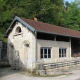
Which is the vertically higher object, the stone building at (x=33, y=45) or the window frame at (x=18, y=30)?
the window frame at (x=18, y=30)

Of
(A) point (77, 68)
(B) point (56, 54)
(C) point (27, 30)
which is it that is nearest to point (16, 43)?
(C) point (27, 30)

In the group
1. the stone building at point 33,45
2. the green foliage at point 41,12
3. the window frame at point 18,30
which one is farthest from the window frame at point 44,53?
the green foliage at point 41,12

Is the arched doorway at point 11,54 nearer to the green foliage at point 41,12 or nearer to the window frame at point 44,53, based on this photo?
the window frame at point 44,53

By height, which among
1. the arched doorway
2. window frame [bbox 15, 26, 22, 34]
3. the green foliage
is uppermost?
the green foliage

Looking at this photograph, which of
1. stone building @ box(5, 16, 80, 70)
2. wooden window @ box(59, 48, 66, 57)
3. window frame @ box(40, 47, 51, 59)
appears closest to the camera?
stone building @ box(5, 16, 80, 70)

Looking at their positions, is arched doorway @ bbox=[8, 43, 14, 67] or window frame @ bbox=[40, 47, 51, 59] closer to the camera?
window frame @ bbox=[40, 47, 51, 59]

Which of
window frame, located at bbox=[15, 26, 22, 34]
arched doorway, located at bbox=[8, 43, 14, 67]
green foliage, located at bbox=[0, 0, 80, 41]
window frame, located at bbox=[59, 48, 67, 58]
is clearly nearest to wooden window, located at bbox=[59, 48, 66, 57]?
window frame, located at bbox=[59, 48, 67, 58]

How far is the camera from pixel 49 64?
1770 centimetres

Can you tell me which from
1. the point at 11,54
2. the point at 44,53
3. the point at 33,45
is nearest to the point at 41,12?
the point at 11,54

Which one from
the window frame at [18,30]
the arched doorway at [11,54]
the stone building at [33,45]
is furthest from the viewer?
the arched doorway at [11,54]

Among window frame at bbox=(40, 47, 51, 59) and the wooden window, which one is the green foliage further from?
window frame at bbox=(40, 47, 51, 59)

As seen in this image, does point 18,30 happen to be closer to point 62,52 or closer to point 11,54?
point 11,54

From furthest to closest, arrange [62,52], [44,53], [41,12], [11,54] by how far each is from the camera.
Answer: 1. [41,12]
2. [11,54]
3. [62,52]
4. [44,53]

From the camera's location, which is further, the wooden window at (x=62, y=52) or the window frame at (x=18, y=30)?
the wooden window at (x=62, y=52)
